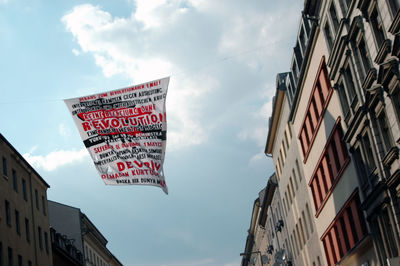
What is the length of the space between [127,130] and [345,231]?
713 inches

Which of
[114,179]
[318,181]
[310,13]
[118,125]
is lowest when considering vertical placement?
[114,179]

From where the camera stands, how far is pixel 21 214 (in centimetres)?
4906

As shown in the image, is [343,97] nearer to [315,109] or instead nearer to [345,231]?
[315,109]

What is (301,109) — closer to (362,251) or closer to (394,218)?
(362,251)

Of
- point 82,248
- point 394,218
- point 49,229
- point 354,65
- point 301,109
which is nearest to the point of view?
point 394,218

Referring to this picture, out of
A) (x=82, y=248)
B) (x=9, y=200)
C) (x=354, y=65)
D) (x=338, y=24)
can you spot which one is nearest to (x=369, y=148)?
(x=354, y=65)

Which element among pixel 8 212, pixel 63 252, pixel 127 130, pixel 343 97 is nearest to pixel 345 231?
pixel 343 97

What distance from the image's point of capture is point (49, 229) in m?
58.5

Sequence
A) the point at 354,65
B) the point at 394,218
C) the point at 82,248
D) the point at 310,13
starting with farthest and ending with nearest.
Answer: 1. the point at 82,248
2. the point at 310,13
3. the point at 354,65
4. the point at 394,218

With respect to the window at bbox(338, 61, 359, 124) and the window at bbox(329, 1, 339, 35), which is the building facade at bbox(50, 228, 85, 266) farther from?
the window at bbox(329, 1, 339, 35)

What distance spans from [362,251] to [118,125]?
49.7ft

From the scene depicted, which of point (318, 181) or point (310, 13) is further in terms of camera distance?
point (318, 181)

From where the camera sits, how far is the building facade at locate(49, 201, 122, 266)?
249ft

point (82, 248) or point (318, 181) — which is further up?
point (82, 248)
